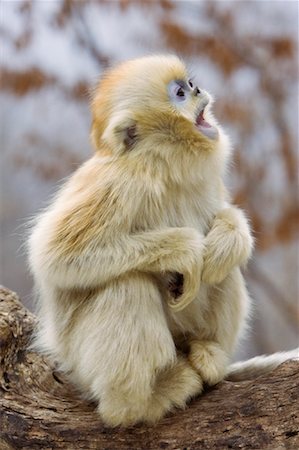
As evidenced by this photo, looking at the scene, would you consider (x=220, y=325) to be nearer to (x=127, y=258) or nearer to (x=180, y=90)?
(x=127, y=258)

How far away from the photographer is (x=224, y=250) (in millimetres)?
2369

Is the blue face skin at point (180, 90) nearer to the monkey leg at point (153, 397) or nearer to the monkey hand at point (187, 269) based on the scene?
the monkey hand at point (187, 269)

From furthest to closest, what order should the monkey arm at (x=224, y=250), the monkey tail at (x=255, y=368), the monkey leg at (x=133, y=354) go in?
the monkey tail at (x=255, y=368) → the monkey arm at (x=224, y=250) → the monkey leg at (x=133, y=354)

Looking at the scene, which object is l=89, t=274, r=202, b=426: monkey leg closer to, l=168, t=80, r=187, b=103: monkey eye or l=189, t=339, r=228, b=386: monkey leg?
l=189, t=339, r=228, b=386: monkey leg

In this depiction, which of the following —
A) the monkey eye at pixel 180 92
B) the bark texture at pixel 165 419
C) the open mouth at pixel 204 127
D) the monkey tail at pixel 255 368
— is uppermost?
the monkey eye at pixel 180 92

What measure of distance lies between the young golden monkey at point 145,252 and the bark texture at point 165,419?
0.07m

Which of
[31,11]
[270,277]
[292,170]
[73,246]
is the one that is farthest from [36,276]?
[270,277]

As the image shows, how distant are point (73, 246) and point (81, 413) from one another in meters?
0.67

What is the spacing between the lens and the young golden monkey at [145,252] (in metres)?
2.24

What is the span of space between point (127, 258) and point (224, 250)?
37 centimetres

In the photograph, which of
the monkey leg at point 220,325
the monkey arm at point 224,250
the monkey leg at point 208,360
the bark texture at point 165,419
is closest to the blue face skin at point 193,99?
the monkey arm at point 224,250

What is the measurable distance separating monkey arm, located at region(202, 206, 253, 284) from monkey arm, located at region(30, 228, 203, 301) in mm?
70

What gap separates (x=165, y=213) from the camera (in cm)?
239

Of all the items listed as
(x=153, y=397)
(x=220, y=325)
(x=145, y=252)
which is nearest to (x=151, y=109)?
(x=145, y=252)
